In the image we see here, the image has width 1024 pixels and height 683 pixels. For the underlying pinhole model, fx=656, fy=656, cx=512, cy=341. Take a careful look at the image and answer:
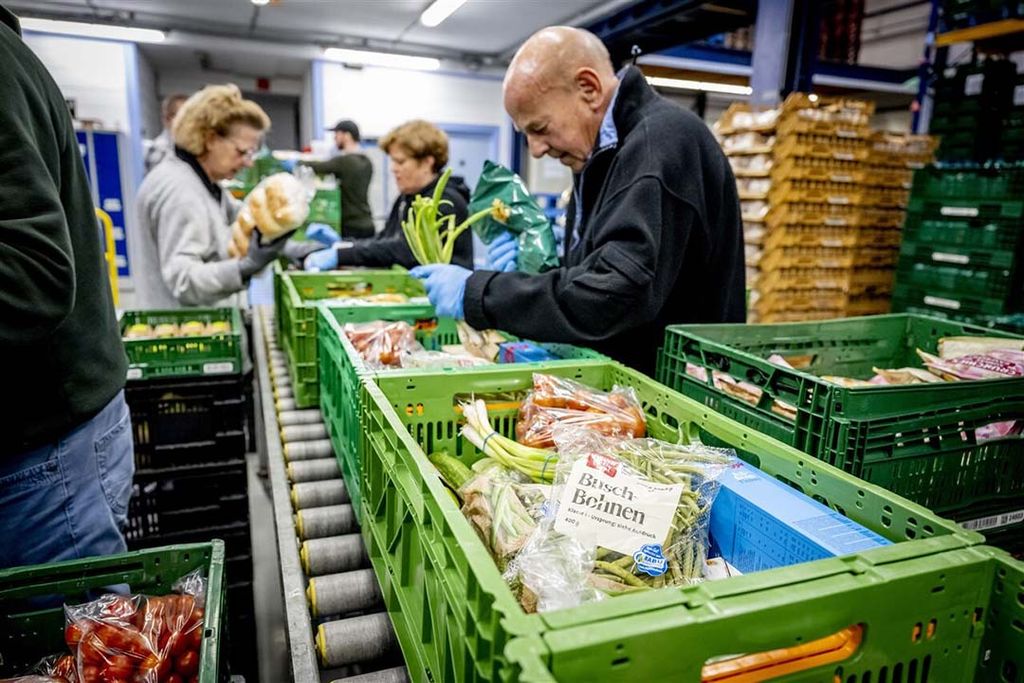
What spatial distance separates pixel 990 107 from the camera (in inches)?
247

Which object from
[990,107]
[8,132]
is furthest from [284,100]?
[8,132]

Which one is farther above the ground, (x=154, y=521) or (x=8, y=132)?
(x=8, y=132)

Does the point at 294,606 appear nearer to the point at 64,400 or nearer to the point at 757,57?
the point at 64,400

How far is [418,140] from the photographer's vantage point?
3.46 m

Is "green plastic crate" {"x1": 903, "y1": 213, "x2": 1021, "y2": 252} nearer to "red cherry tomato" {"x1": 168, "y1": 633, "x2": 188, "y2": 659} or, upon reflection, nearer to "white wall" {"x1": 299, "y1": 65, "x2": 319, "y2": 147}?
"red cherry tomato" {"x1": 168, "y1": 633, "x2": 188, "y2": 659}

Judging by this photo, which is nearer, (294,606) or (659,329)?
(294,606)

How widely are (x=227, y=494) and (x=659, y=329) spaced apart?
166 cm

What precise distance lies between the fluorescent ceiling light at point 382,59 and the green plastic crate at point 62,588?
34.7 ft

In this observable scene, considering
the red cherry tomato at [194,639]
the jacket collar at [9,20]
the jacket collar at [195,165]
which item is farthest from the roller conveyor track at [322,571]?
the jacket collar at [195,165]

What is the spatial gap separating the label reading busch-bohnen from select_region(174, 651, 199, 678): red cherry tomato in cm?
78

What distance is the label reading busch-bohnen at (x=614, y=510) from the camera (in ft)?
3.33

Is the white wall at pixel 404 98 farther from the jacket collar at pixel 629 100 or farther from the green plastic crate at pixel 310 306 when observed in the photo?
the jacket collar at pixel 629 100

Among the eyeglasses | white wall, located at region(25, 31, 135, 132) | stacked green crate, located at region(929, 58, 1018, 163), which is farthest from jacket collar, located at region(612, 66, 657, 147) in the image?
white wall, located at region(25, 31, 135, 132)

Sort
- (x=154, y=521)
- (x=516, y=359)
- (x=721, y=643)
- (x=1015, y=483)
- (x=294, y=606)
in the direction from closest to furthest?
(x=721, y=643) < (x=294, y=606) < (x=1015, y=483) < (x=516, y=359) < (x=154, y=521)
